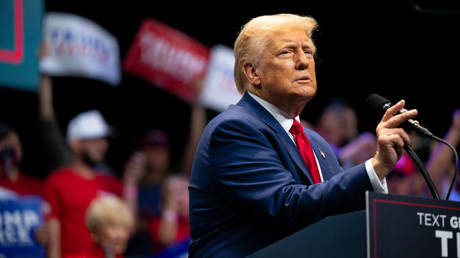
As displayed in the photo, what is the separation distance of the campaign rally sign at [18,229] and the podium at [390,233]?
3135 millimetres

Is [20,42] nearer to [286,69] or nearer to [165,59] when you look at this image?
[165,59]

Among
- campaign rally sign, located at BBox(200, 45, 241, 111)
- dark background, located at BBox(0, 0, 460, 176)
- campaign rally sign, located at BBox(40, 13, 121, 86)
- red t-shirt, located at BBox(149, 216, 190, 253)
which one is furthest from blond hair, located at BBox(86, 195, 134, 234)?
dark background, located at BBox(0, 0, 460, 176)

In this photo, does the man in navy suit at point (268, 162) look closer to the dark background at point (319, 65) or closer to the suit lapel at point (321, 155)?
the suit lapel at point (321, 155)

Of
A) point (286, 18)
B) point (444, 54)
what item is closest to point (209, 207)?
point (286, 18)

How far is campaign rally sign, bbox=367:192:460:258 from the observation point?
5.57 ft

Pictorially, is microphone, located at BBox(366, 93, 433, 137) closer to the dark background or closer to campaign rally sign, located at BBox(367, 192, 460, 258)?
campaign rally sign, located at BBox(367, 192, 460, 258)

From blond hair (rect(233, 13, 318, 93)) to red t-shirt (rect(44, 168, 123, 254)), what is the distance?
254cm

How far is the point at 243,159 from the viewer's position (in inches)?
80.7

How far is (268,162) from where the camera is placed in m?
2.03

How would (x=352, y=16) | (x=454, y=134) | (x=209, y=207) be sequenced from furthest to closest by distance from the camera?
(x=352, y=16)
(x=454, y=134)
(x=209, y=207)

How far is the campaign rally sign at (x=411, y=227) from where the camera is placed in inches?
66.8

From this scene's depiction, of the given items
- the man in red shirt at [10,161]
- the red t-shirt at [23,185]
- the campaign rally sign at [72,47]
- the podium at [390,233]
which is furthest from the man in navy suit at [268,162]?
the campaign rally sign at [72,47]

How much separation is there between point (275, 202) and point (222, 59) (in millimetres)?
4101

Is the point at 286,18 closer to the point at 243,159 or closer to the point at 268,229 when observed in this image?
the point at 243,159
